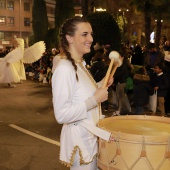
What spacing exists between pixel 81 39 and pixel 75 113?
0.56 meters

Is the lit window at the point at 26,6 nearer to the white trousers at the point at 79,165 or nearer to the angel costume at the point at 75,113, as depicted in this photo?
the angel costume at the point at 75,113

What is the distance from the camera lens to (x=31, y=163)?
5.46m

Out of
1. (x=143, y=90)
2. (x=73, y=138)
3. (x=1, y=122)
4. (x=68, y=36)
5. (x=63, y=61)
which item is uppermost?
(x=68, y=36)

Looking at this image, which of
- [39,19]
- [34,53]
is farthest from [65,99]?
[39,19]

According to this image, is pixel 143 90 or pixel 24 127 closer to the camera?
pixel 24 127

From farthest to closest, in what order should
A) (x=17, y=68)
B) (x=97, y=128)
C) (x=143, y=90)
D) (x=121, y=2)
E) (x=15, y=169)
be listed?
(x=121, y=2) → (x=17, y=68) → (x=143, y=90) → (x=15, y=169) → (x=97, y=128)

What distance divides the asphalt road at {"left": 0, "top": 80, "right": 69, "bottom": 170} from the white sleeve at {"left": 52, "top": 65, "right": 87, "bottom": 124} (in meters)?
2.97


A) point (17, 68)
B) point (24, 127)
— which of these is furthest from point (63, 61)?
point (17, 68)

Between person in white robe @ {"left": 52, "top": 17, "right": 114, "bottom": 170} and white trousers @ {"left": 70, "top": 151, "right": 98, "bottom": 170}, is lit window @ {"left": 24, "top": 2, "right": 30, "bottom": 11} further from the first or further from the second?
white trousers @ {"left": 70, "top": 151, "right": 98, "bottom": 170}

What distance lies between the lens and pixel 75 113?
8.14 feet

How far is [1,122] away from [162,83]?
3.98 m

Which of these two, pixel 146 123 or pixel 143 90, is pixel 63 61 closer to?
pixel 146 123

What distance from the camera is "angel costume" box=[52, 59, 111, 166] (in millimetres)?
2492

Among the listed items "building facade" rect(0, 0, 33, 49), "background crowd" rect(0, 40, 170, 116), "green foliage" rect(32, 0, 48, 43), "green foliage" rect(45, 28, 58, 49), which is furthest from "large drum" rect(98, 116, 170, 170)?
"building facade" rect(0, 0, 33, 49)
